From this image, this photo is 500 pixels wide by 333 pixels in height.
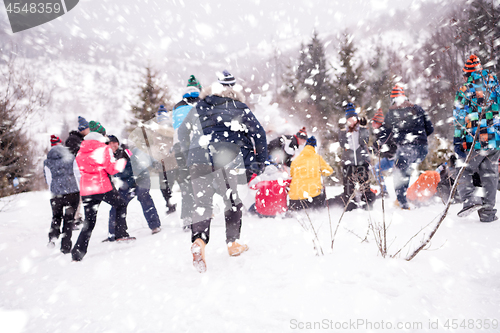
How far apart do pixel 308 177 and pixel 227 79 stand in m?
→ 2.67

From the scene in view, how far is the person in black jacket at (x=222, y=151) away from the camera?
2.93m

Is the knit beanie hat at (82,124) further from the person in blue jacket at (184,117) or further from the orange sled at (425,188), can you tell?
the orange sled at (425,188)

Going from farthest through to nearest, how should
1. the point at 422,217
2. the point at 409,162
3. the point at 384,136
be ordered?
the point at 384,136 < the point at 409,162 < the point at 422,217

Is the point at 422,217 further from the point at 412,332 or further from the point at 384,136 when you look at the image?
the point at 412,332

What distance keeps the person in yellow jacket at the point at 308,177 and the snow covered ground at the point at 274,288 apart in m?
1.36

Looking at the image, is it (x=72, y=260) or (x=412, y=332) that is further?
(x=72, y=260)

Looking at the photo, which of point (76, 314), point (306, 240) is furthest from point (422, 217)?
point (76, 314)

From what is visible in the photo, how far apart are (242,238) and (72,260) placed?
7.72 ft

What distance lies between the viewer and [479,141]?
3.53 meters

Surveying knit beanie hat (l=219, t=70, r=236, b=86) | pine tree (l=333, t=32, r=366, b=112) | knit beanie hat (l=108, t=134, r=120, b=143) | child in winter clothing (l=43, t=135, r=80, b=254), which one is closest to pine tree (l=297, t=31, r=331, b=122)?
pine tree (l=333, t=32, r=366, b=112)

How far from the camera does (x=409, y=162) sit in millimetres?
4887

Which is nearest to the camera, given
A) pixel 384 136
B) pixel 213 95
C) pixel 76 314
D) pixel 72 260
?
pixel 76 314

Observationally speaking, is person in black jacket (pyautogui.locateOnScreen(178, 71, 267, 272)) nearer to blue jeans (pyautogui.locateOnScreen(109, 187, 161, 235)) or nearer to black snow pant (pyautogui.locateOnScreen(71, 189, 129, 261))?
black snow pant (pyautogui.locateOnScreen(71, 189, 129, 261))

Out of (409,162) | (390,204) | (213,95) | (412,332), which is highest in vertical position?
(213,95)
